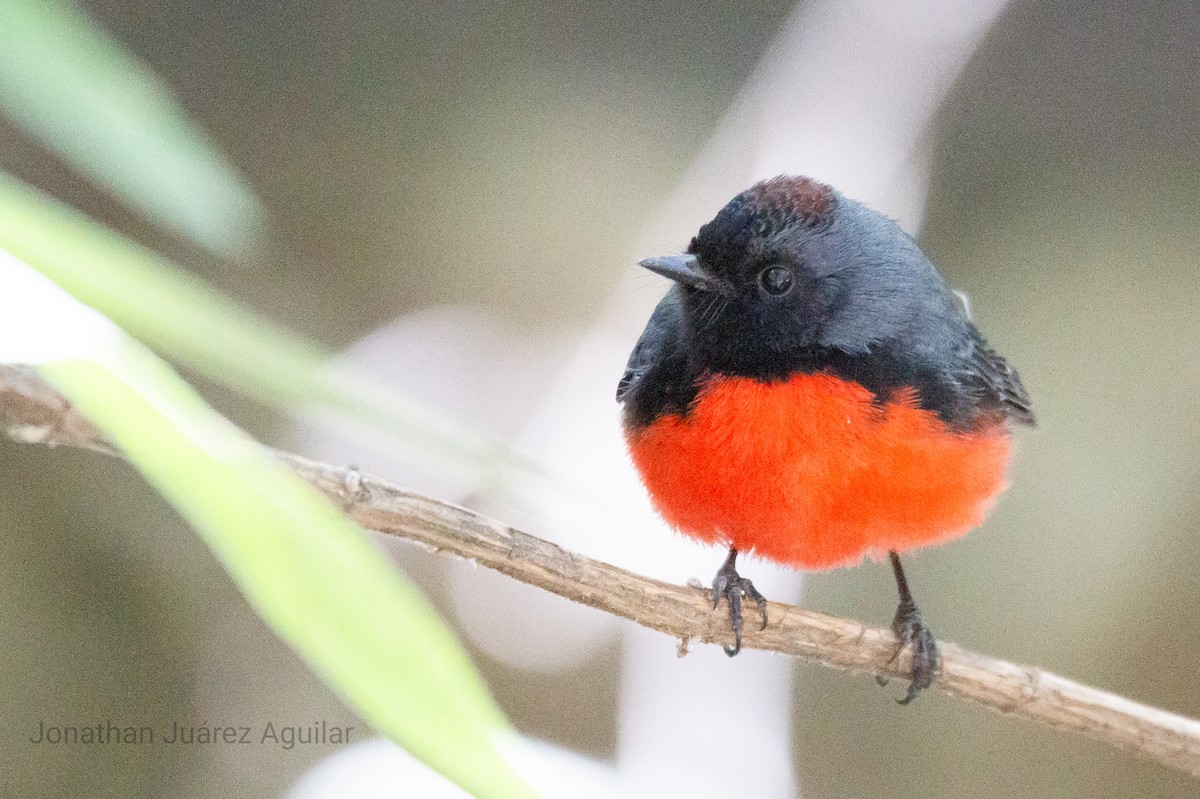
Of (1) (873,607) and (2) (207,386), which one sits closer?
(2) (207,386)

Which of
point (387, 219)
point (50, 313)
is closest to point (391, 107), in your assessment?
→ point (387, 219)

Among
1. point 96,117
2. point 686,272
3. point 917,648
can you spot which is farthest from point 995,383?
point 96,117

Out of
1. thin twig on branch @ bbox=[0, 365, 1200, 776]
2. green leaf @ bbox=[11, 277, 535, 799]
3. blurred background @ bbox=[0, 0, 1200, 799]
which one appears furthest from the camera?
blurred background @ bbox=[0, 0, 1200, 799]

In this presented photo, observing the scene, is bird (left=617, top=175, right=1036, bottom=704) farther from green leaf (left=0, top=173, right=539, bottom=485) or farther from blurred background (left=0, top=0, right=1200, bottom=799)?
green leaf (left=0, top=173, right=539, bottom=485)

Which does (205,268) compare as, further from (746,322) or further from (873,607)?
(873,607)

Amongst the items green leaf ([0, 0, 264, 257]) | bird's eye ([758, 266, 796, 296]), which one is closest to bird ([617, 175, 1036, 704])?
bird's eye ([758, 266, 796, 296])

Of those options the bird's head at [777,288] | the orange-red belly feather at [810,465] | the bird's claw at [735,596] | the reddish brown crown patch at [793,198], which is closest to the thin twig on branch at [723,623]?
the bird's claw at [735,596]
